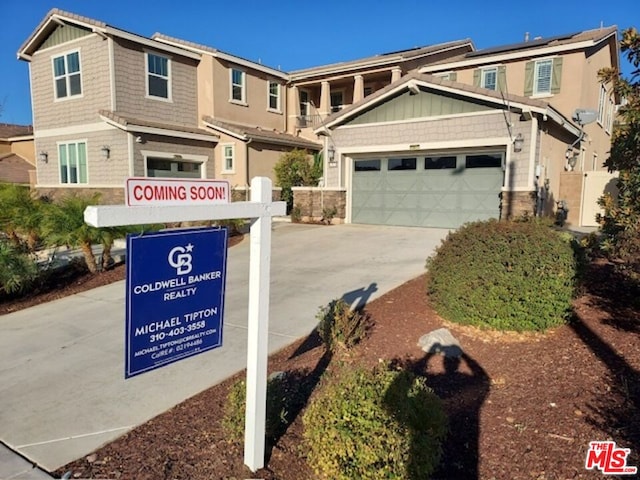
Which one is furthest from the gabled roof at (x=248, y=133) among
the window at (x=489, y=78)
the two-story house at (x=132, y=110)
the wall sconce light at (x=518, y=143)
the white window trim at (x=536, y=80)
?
the wall sconce light at (x=518, y=143)

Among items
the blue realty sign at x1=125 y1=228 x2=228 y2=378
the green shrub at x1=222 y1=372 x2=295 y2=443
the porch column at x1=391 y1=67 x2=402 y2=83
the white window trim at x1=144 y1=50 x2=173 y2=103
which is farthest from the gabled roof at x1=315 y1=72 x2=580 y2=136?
the blue realty sign at x1=125 y1=228 x2=228 y2=378

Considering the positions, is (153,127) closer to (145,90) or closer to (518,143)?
(145,90)

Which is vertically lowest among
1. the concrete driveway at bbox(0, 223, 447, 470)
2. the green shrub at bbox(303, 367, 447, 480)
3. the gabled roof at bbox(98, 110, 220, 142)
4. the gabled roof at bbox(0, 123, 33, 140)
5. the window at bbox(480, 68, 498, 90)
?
the concrete driveway at bbox(0, 223, 447, 470)

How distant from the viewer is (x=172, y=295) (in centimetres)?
251

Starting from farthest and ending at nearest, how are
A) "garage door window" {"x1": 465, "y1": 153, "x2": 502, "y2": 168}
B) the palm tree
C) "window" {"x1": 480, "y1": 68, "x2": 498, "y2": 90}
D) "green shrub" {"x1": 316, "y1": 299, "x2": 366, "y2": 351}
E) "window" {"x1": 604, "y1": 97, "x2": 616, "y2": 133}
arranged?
"window" {"x1": 604, "y1": 97, "x2": 616, "y2": 133}, "window" {"x1": 480, "y1": 68, "x2": 498, "y2": 90}, "garage door window" {"x1": 465, "y1": 153, "x2": 502, "y2": 168}, the palm tree, "green shrub" {"x1": 316, "y1": 299, "x2": 366, "y2": 351}

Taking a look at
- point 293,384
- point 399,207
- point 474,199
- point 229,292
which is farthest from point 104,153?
point 293,384

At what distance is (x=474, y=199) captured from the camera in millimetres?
13453

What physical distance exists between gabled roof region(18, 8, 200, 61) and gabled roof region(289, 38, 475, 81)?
6.17 metres

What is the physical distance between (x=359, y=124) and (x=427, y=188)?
3.24 m

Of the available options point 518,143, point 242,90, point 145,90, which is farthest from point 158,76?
point 518,143

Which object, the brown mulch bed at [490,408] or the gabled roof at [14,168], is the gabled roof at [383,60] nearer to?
the gabled roof at [14,168]

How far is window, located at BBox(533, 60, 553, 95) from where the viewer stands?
17288 millimetres

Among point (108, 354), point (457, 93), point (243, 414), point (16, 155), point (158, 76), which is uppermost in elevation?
point (158, 76)

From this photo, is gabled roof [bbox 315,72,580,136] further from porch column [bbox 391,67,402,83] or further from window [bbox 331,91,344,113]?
window [bbox 331,91,344,113]
